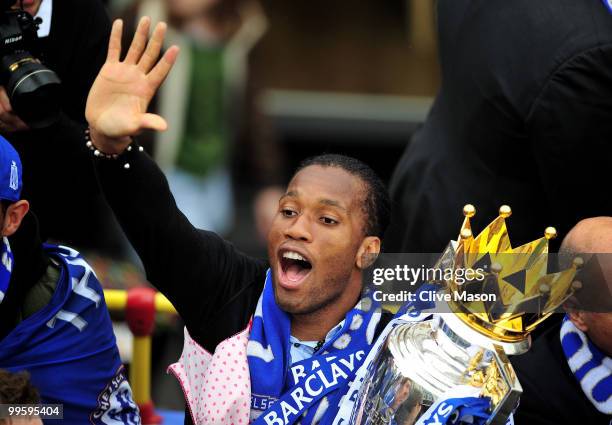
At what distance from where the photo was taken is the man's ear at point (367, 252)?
292 cm

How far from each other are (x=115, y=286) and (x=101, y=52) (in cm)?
185

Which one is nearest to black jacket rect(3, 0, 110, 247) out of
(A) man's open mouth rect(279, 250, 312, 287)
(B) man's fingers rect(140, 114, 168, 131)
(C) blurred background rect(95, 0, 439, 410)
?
(B) man's fingers rect(140, 114, 168, 131)

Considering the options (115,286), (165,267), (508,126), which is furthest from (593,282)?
(115,286)

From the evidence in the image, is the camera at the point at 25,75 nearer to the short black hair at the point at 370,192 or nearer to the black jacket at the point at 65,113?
the black jacket at the point at 65,113

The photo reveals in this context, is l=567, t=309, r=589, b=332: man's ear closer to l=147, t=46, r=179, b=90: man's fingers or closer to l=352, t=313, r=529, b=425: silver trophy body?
l=352, t=313, r=529, b=425: silver trophy body

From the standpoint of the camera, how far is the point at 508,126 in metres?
3.24

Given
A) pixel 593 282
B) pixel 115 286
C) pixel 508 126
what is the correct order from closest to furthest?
1. pixel 593 282
2. pixel 508 126
3. pixel 115 286

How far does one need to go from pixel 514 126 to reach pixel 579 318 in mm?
512

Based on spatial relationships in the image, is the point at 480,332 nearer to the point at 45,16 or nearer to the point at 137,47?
the point at 137,47

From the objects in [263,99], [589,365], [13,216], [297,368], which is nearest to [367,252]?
[297,368]

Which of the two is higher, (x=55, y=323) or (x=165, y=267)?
(x=165, y=267)

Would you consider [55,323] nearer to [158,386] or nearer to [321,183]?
[321,183]

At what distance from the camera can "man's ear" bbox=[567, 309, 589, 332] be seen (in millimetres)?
2929

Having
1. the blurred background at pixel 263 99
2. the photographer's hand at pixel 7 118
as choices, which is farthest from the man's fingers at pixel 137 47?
the blurred background at pixel 263 99
